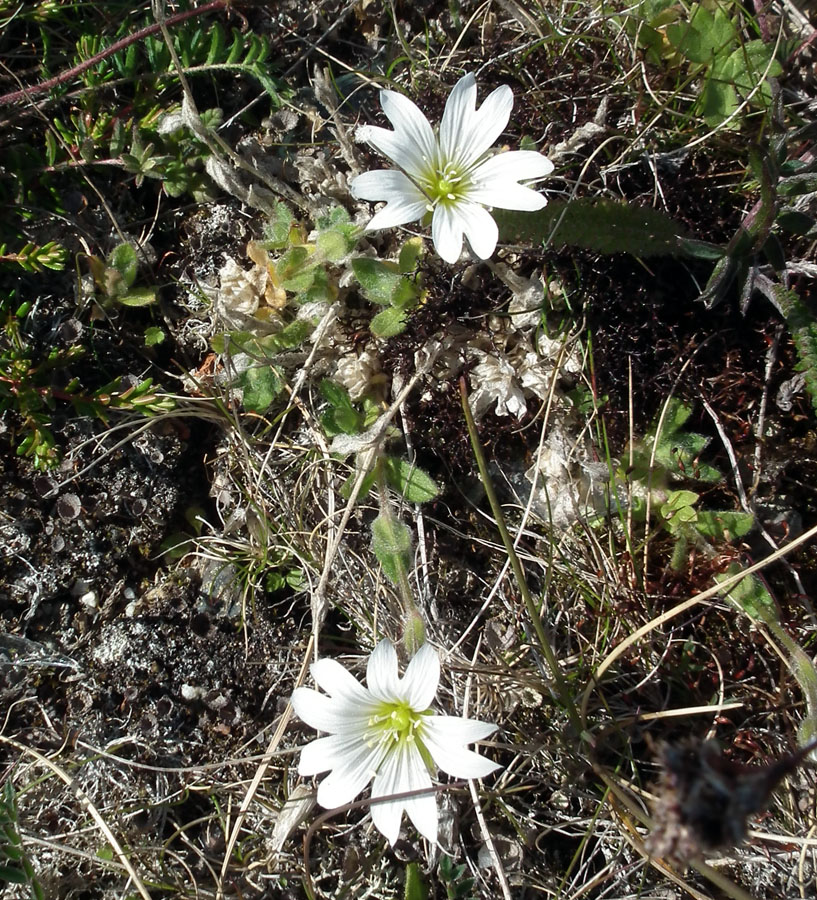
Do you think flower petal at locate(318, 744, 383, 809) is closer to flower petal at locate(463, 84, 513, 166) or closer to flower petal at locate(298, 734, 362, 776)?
flower petal at locate(298, 734, 362, 776)

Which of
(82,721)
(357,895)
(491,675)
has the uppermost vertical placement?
(491,675)

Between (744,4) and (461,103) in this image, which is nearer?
(461,103)

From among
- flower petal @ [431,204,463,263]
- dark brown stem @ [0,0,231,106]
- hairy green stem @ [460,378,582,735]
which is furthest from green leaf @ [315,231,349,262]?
dark brown stem @ [0,0,231,106]

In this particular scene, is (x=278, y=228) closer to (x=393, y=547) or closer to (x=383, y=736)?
(x=393, y=547)

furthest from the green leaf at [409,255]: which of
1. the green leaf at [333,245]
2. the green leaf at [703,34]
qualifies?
the green leaf at [703,34]

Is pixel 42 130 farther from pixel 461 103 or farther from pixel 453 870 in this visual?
pixel 453 870

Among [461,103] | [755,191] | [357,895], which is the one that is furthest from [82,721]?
[755,191]

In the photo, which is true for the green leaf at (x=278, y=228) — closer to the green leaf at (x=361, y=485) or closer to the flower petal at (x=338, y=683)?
the green leaf at (x=361, y=485)

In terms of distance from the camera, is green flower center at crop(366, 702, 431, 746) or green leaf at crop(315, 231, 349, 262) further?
green leaf at crop(315, 231, 349, 262)
